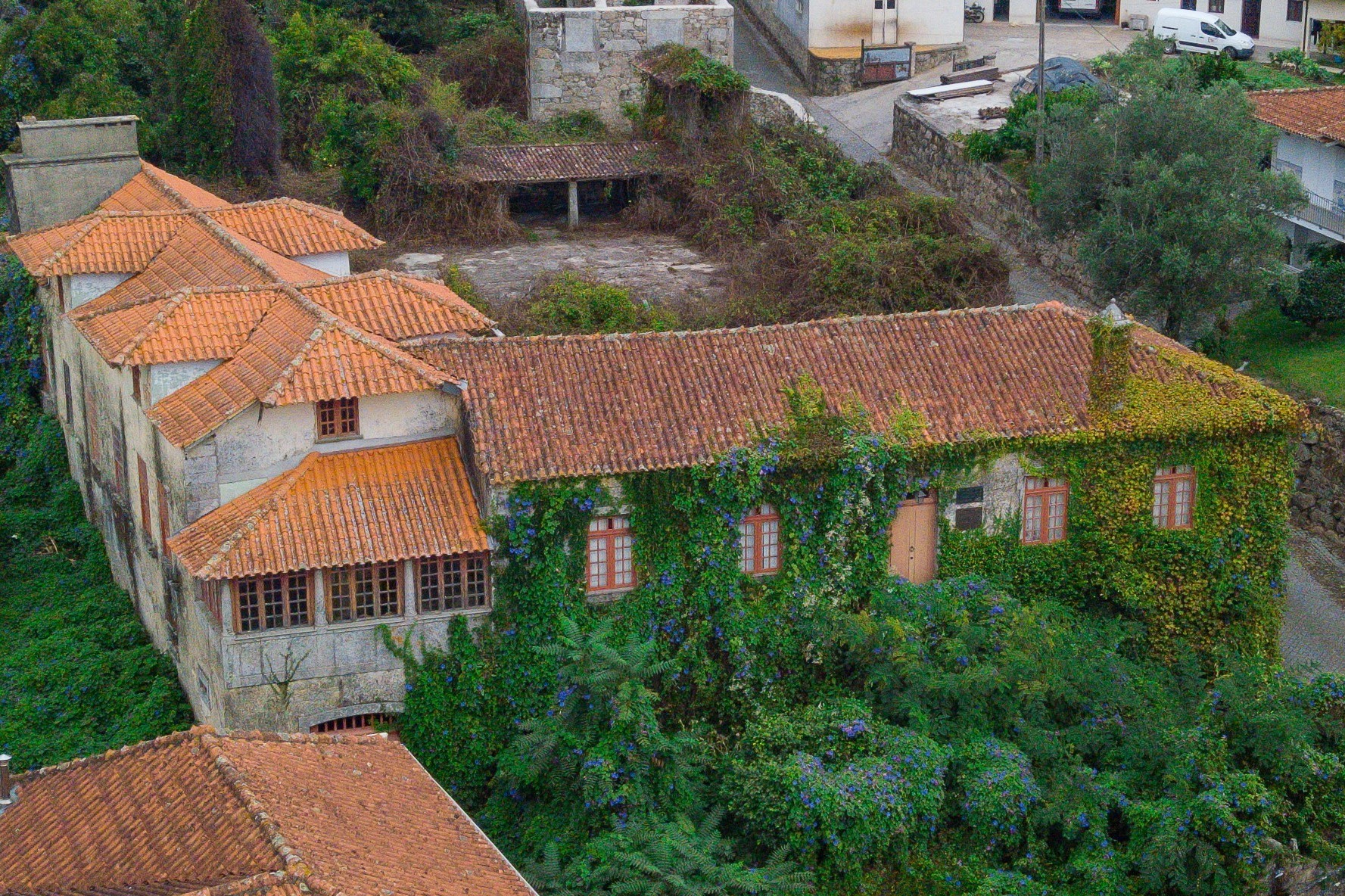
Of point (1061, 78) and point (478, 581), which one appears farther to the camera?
point (1061, 78)

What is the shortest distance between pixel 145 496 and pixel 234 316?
3.91 meters

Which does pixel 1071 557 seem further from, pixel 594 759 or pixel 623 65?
pixel 623 65

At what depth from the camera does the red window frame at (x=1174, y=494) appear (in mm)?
33938

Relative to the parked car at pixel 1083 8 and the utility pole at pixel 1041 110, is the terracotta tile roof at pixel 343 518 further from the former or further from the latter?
the parked car at pixel 1083 8

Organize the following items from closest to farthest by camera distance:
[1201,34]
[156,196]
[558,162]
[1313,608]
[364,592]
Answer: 1. [364,592]
2. [1313,608]
3. [156,196]
4. [558,162]
5. [1201,34]

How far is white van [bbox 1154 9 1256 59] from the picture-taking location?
64.7 metres

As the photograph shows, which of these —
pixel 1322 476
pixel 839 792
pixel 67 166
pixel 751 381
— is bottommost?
pixel 839 792

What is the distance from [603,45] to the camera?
6297cm

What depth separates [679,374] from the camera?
3325cm

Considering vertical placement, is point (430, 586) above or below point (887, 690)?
above

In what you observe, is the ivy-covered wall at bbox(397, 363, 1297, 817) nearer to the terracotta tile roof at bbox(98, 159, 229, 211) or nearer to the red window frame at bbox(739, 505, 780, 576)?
the red window frame at bbox(739, 505, 780, 576)

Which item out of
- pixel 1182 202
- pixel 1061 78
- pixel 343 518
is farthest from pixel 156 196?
pixel 1061 78

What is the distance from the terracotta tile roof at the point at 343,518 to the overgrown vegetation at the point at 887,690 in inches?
41.8

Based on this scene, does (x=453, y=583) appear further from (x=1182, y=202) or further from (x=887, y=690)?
(x=1182, y=202)
